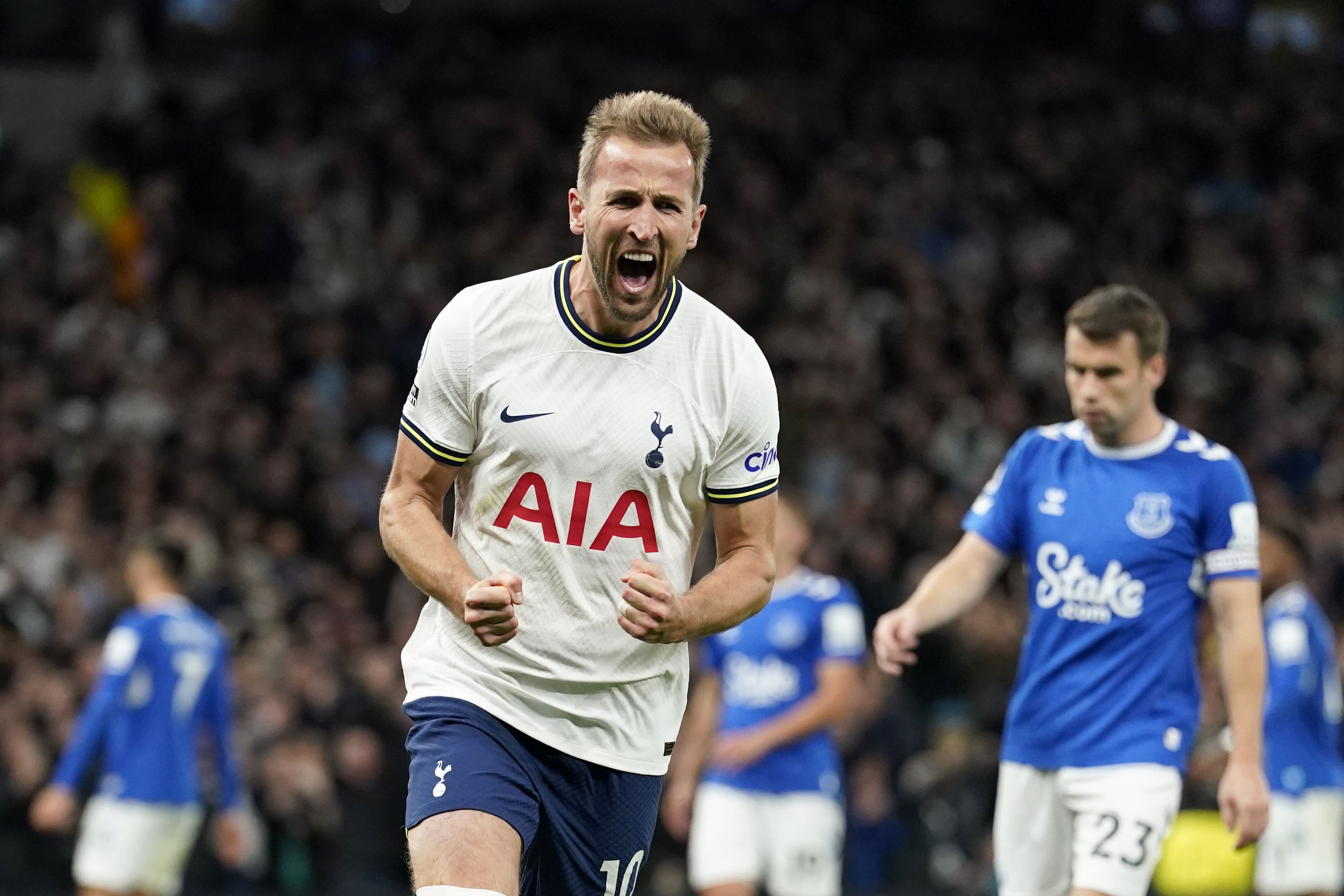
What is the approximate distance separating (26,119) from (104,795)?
379 inches

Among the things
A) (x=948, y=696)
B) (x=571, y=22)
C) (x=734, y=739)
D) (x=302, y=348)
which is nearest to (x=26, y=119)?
(x=302, y=348)

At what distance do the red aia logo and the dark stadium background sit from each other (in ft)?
27.1

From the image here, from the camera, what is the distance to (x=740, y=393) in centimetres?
459

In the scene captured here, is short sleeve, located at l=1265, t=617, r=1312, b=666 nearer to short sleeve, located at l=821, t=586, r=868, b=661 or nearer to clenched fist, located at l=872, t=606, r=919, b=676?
short sleeve, located at l=821, t=586, r=868, b=661

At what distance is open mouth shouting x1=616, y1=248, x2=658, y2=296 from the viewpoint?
4.33 m

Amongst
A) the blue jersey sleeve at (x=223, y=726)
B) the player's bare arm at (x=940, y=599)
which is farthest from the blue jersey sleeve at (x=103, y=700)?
the player's bare arm at (x=940, y=599)

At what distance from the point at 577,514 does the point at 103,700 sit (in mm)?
6449

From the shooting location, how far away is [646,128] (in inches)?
172

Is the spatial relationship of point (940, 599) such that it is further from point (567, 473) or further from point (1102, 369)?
point (567, 473)

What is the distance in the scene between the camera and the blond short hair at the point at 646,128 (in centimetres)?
436

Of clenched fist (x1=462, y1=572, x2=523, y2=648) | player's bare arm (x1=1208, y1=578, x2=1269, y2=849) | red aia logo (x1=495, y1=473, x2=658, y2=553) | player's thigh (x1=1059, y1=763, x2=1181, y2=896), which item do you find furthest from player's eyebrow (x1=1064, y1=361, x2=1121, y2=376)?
clenched fist (x1=462, y1=572, x2=523, y2=648)

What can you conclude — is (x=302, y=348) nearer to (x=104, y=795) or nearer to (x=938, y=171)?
(x=104, y=795)

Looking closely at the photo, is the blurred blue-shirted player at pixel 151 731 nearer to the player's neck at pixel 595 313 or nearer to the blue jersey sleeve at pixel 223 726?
the blue jersey sleeve at pixel 223 726

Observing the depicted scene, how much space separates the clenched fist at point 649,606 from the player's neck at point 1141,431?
254 cm
